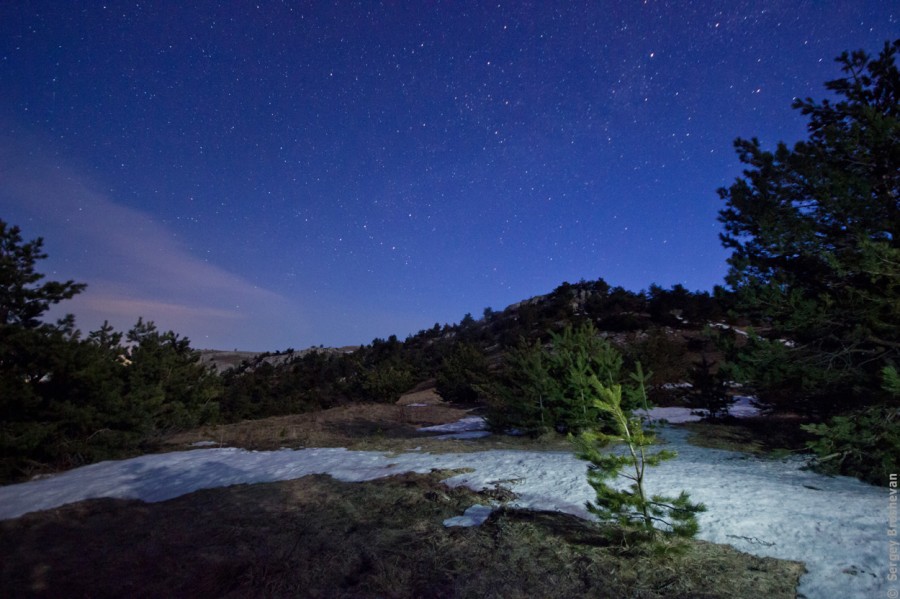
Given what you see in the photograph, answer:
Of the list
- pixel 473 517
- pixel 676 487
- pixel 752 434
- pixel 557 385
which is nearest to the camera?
pixel 473 517

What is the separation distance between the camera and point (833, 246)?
6.34 metres

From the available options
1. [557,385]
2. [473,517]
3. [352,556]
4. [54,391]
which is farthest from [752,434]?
[54,391]

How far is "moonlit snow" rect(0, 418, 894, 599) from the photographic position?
339 cm

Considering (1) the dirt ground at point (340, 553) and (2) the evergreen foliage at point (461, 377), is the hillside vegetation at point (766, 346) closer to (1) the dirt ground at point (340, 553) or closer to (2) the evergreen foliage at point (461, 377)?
(1) the dirt ground at point (340, 553)

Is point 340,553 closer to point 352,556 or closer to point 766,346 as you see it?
point 352,556

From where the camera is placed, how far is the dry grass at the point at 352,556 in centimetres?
315

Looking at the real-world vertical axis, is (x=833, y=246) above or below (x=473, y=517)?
above

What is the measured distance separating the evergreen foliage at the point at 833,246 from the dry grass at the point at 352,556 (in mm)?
4127

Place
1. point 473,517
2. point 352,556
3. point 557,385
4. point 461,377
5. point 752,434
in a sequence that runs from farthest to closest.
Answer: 1. point 461,377
2. point 557,385
3. point 752,434
4. point 473,517
5. point 352,556

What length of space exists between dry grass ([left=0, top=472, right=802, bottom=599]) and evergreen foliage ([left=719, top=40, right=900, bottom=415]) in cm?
413

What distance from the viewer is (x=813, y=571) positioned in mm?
3133

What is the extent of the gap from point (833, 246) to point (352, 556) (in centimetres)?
807

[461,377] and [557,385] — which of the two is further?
[461,377]

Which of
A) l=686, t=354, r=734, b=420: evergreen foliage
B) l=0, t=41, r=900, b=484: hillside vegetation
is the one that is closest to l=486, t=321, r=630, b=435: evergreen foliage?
l=0, t=41, r=900, b=484: hillside vegetation
